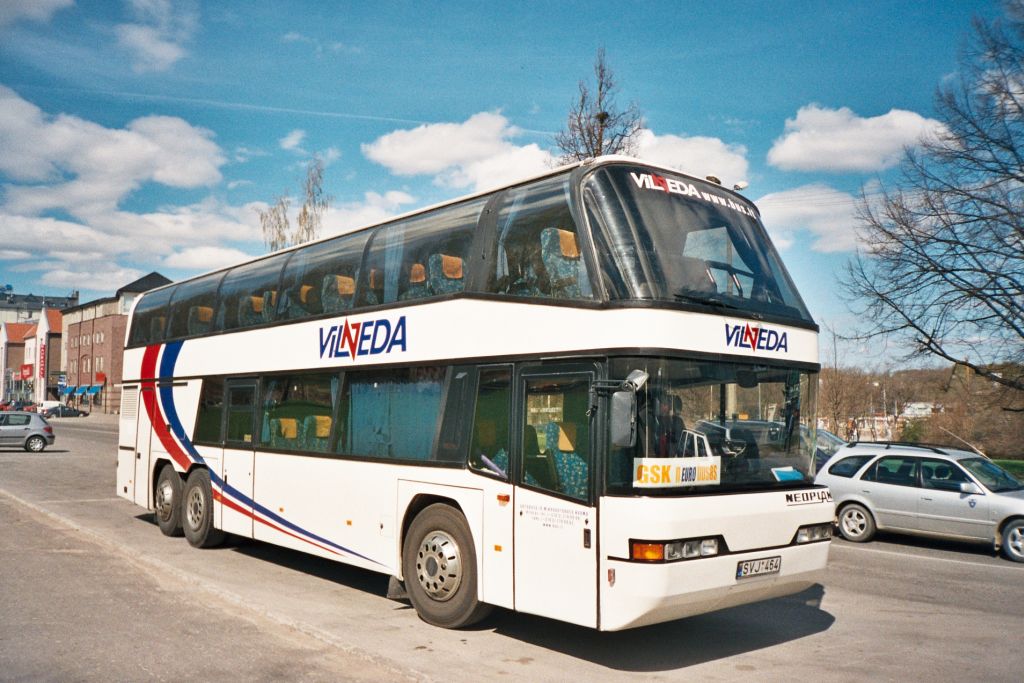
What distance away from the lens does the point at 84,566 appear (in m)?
10.0

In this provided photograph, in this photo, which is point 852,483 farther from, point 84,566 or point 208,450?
point 84,566

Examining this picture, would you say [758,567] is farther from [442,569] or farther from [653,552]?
[442,569]

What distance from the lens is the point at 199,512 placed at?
12094 millimetres

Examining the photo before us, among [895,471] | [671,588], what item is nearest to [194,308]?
[671,588]

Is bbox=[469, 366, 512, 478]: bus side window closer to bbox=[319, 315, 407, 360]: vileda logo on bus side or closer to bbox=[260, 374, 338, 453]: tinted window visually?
bbox=[319, 315, 407, 360]: vileda logo on bus side

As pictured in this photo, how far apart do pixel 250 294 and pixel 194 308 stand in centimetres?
185

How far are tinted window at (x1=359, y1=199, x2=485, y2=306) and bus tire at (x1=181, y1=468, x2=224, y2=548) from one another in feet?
14.9

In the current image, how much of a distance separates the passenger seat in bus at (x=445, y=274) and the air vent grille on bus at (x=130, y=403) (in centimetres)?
825

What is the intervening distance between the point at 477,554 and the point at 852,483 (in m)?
9.23

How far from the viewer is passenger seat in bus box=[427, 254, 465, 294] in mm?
8016

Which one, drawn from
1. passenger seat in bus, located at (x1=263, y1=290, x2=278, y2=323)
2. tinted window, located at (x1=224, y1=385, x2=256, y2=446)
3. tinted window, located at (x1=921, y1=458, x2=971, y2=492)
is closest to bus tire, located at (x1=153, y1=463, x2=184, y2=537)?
tinted window, located at (x1=224, y1=385, x2=256, y2=446)

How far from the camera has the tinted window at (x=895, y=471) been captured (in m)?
13.8

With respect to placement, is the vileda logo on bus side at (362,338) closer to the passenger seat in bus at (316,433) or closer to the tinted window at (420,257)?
the tinted window at (420,257)

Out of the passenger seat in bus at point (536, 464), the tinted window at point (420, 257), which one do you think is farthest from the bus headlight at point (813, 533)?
the tinted window at point (420, 257)
